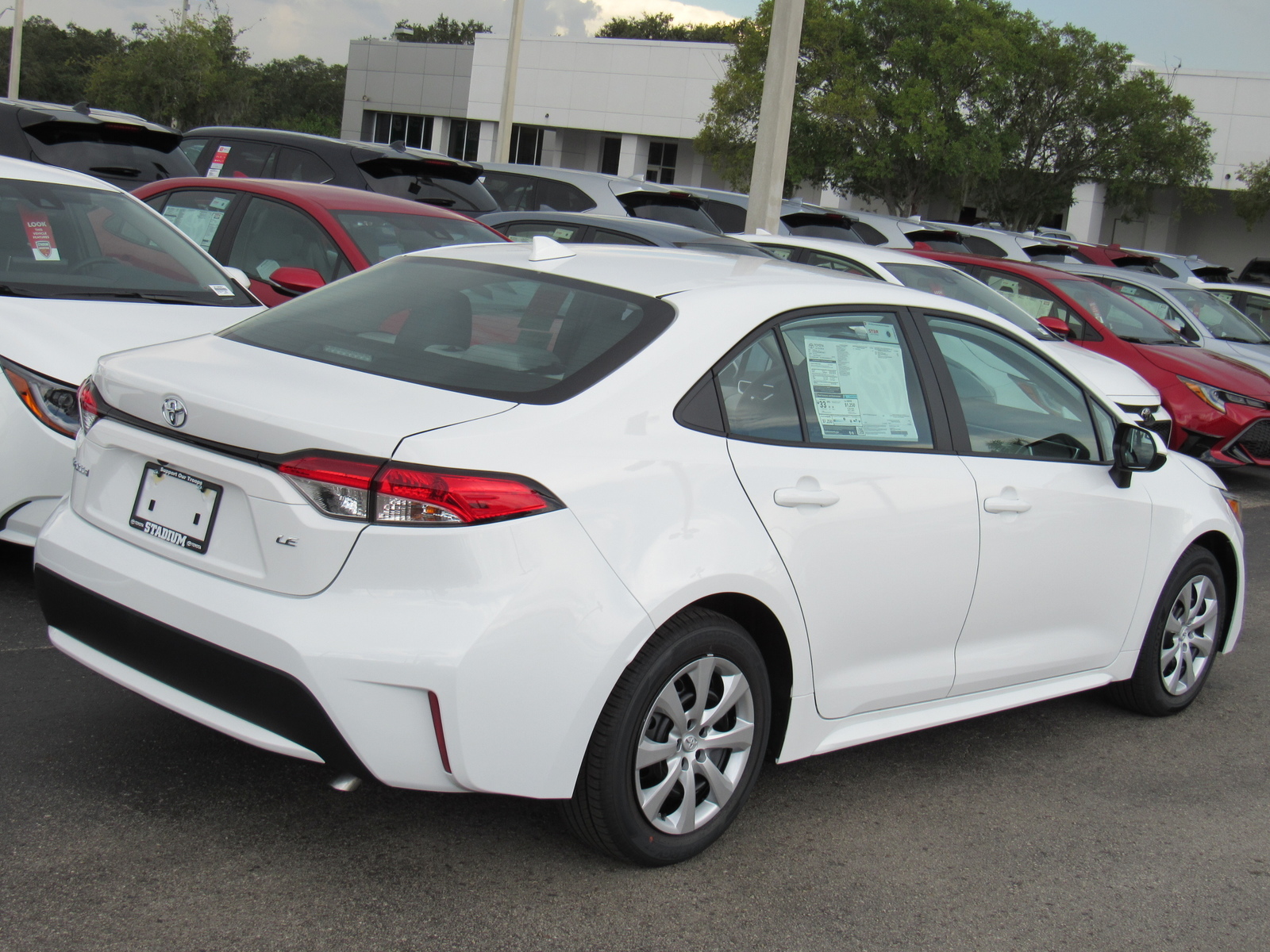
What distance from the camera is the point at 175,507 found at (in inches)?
125

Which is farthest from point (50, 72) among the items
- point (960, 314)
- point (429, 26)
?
point (960, 314)

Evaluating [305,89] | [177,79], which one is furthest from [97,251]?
[305,89]

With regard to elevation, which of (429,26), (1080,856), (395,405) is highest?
(429,26)

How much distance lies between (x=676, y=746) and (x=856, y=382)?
1.21 meters

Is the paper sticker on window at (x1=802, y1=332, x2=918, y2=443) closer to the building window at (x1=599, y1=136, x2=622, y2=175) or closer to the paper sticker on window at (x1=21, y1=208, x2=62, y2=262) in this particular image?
the paper sticker on window at (x1=21, y1=208, x2=62, y2=262)

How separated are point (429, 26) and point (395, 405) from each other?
353 ft

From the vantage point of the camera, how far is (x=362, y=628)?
2887mm

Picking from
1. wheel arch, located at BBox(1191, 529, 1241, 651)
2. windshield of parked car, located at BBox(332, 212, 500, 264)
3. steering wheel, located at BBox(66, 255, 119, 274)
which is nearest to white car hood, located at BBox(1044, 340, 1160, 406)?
wheel arch, located at BBox(1191, 529, 1241, 651)

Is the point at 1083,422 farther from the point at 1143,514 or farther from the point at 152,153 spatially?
the point at 152,153

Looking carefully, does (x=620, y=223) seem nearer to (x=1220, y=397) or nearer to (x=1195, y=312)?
(x=1220, y=397)

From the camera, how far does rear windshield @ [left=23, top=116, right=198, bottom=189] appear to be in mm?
10036

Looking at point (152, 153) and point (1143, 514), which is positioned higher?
point (152, 153)

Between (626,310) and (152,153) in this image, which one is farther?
(152,153)

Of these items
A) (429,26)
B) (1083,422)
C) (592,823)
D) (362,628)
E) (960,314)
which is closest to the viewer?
(362,628)
